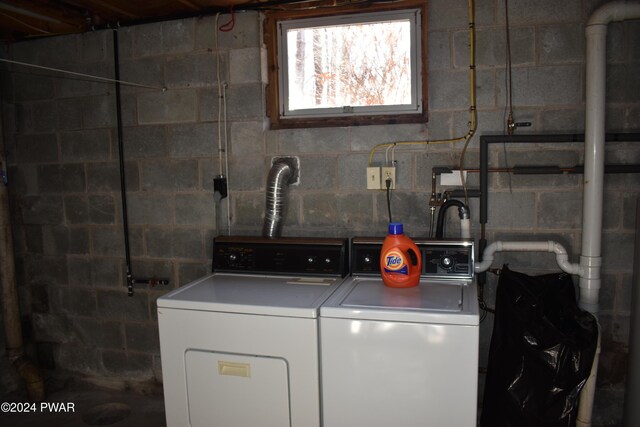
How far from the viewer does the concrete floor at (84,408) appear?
2.68 meters

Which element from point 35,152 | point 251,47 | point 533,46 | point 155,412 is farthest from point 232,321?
point 35,152

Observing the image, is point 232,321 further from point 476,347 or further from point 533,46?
point 533,46

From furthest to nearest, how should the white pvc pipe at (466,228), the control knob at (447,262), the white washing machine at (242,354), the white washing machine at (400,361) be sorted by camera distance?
1. the white pvc pipe at (466,228)
2. the control knob at (447,262)
3. the white washing machine at (242,354)
4. the white washing machine at (400,361)

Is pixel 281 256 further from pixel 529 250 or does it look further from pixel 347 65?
pixel 529 250

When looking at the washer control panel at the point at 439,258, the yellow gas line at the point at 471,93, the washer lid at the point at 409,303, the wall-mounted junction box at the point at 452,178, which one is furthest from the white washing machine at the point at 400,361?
the yellow gas line at the point at 471,93

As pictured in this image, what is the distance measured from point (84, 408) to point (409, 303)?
2102mm

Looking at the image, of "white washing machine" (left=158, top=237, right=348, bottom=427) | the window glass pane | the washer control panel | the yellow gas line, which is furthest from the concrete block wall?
"white washing machine" (left=158, top=237, right=348, bottom=427)

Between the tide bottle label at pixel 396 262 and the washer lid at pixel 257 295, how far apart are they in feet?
0.82

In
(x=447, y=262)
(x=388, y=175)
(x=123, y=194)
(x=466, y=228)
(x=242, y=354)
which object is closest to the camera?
(x=242, y=354)

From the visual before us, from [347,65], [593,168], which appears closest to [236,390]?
[347,65]

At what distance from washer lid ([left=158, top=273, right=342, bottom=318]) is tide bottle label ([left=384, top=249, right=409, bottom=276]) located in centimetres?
Answer: 25

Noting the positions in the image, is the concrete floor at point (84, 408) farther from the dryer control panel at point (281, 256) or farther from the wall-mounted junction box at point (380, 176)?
the wall-mounted junction box at point (380, 176)

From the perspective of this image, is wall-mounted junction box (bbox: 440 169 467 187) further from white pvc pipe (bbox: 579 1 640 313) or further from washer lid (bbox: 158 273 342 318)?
washer lid (bbox: 158 273 342 318)

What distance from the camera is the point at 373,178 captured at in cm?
238
